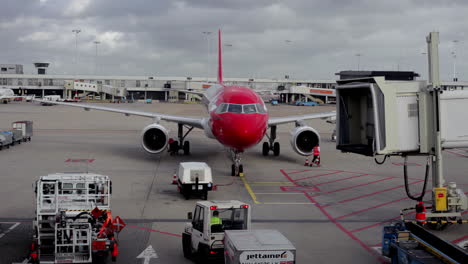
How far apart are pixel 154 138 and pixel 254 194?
10.6 m

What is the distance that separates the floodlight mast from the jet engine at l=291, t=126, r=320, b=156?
1492cm

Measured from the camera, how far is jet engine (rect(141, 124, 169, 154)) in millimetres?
31545

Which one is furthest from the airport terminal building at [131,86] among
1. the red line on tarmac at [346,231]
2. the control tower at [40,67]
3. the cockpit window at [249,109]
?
the red line on tarmac at [346,231]

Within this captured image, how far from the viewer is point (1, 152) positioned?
35719 mm

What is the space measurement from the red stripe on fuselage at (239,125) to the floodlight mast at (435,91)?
392 inches

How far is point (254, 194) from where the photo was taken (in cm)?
2295

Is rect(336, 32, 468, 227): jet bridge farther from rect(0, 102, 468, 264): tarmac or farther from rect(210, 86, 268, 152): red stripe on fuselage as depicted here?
rect(210, 86, 268, 152): red stripe on fuselage

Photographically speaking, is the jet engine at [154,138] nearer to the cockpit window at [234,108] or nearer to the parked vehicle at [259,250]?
the cockpit window at [234,108]

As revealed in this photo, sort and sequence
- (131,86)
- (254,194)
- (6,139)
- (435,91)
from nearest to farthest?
1. (435,91)
2. (254,194)
3. (6,139)
4. (131,86)

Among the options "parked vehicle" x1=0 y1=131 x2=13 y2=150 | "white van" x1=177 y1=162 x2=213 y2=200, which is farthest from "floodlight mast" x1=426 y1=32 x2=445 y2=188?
"parked vehicle" x1=0 y1=131 x2=13 y2=150

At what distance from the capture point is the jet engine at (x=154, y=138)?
3155cm

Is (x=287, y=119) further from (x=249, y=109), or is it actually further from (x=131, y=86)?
(x=131, y=86)

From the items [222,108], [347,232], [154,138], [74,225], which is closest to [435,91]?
[347,232]

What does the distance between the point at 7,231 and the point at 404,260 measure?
11929 millimetres
